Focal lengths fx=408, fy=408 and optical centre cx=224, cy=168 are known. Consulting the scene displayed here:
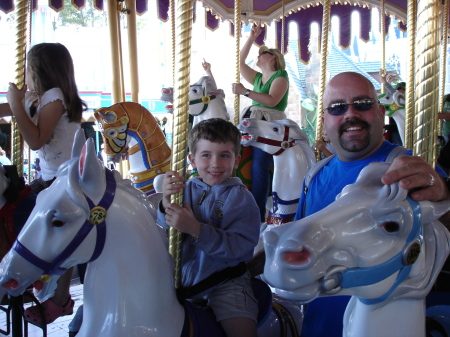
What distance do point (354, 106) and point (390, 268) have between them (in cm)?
60

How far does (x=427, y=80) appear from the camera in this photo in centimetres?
87

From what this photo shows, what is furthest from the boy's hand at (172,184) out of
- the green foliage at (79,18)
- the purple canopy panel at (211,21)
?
the green foliage at (79,18)

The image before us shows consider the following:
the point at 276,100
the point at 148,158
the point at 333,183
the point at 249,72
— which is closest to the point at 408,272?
the point at 333,183

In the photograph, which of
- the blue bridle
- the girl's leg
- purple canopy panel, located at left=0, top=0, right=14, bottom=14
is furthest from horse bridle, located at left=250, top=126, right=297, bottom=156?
purple canopy panel, located at left=0, top=0, right=14, bottom=14

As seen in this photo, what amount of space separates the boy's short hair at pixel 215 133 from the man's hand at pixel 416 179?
731mm

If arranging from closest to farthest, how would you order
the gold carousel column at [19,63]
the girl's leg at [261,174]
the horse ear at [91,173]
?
1. the horse ear at [91,173]
2. the gold carousel column at [19,63]
3. the girl's leg at [261,174]

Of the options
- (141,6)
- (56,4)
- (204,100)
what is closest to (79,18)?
(141,6)

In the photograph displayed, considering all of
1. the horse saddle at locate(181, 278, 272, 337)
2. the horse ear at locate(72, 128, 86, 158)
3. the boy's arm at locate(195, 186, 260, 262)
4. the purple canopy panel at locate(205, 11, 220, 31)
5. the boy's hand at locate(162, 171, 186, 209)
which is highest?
the purple canopy panel at locate(205, 11, 220, 31)

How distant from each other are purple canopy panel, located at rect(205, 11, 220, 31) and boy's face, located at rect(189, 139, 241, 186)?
4.51 m

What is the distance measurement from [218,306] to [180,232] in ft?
0.84

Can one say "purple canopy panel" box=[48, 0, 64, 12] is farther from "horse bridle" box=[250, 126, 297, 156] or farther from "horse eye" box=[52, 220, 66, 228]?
"horse eye" box=[52, 220, 66, 228]

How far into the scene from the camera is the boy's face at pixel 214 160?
4.58ft

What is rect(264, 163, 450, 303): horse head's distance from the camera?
2.31 feet

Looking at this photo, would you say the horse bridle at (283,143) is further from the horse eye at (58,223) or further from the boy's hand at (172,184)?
the horse eye at (58,223)
